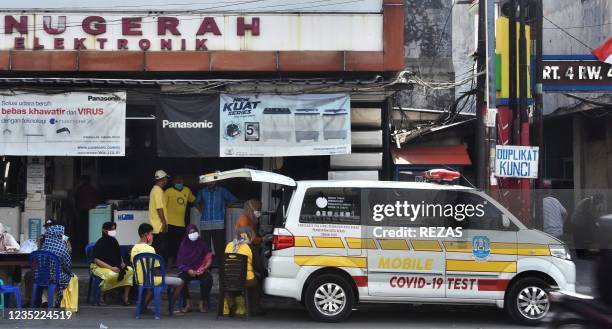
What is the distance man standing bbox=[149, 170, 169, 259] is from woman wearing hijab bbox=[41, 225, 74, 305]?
9.52 feet

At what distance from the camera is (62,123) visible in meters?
13.2

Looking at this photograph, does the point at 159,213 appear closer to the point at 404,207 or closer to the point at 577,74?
the point at 404,207

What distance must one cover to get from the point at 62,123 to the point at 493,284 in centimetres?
798

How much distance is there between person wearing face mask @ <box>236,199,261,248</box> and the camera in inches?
458

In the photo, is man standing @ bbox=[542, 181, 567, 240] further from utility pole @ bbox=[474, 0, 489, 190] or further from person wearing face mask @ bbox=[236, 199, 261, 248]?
person wearing face mask @ bbox=[236, 199, 261, 248]

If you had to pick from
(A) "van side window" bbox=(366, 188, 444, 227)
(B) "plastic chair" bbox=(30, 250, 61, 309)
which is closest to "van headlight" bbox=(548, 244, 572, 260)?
(A) "van side window" bbox=(366, 188, 444, 227)

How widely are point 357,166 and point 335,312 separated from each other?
445cm

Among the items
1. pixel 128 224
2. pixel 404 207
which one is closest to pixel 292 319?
pixel 404 207

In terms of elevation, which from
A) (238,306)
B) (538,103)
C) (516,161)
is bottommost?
(238,306)

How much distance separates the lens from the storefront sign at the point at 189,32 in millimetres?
13688

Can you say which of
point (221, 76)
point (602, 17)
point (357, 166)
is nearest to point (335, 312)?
point (357, 166)

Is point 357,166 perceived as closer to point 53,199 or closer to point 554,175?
point 53,199

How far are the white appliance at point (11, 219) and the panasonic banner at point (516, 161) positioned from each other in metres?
9.19

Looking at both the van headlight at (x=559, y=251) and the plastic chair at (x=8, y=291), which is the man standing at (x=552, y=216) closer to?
the van headlight at (x=559, y=251)
